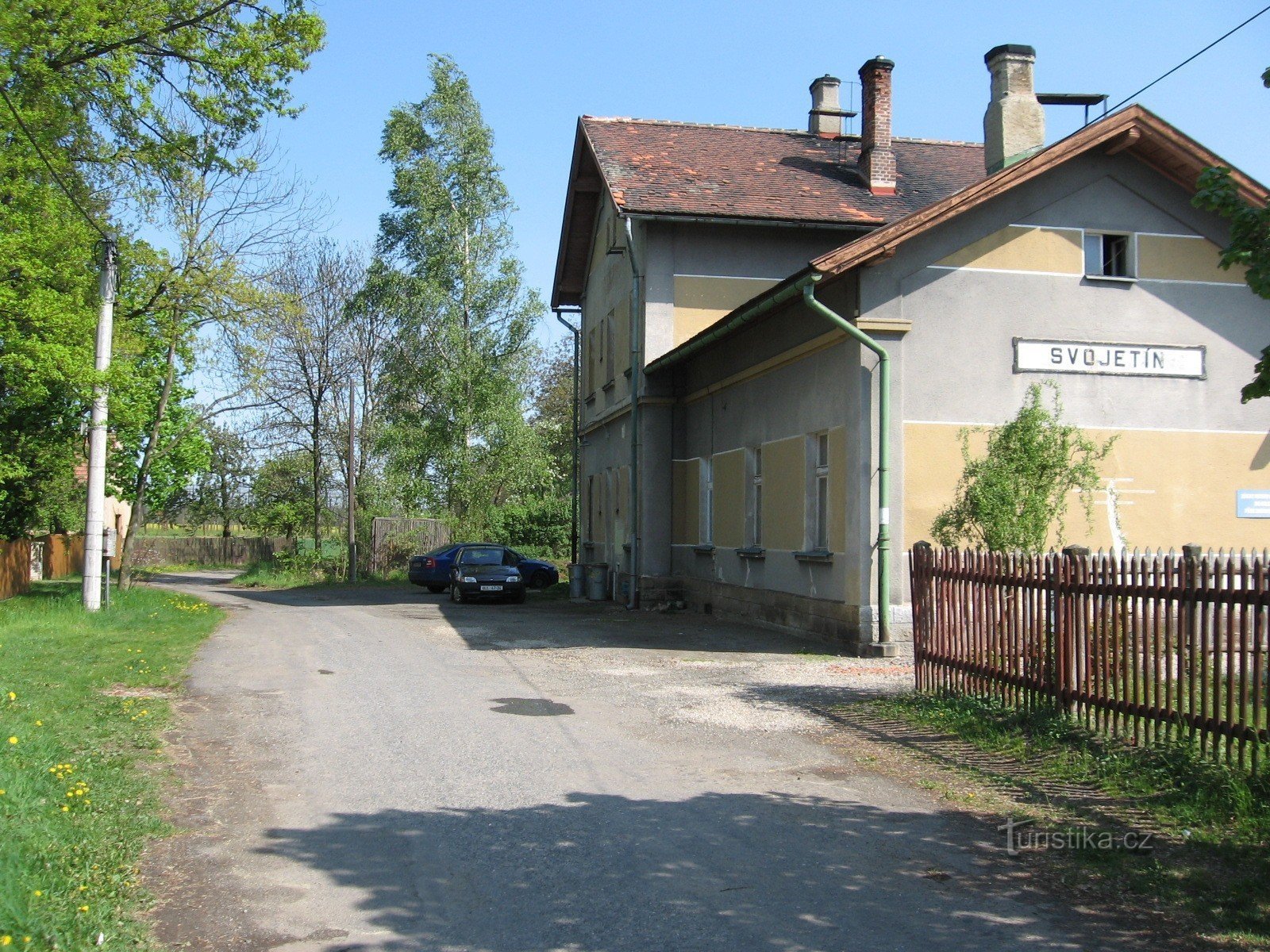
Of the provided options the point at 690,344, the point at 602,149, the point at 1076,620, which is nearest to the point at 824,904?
the point at 1076,620

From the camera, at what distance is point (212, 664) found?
45.1 ft

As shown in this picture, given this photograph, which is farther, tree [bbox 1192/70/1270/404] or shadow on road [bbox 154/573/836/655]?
shadow on road [bbox 154/573/836/655]

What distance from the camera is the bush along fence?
690cm

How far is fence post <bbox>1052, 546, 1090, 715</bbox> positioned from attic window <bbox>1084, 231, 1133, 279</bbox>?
7.54 meters

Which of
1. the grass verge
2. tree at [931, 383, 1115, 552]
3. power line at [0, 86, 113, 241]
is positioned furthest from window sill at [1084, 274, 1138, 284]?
power line at [0, 86, 113, 241]

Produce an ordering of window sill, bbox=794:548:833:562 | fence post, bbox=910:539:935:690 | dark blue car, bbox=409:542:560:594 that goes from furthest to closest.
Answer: dark blue car, bbox=409:542:560:594 < window sill, bbox=794:548:833:562 < fence post, bbox=910:539:935:690

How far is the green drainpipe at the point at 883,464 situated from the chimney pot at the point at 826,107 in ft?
43.6

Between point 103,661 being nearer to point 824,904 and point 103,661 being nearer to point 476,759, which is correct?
point 476,759

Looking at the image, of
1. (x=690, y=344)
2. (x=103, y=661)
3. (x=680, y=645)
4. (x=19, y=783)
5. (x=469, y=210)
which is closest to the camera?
(x=19, y=783)

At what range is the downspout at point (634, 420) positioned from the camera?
891 inches

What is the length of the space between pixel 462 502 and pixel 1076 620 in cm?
2982

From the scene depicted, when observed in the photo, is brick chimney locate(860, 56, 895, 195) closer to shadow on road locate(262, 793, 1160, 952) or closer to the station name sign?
the station name sign

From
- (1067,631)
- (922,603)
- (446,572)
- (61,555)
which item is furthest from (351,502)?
(1067,631)

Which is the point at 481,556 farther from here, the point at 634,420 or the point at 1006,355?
the point at 1006,355
